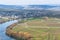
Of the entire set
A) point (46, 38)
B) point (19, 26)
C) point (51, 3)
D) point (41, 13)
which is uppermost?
point (51, 3)

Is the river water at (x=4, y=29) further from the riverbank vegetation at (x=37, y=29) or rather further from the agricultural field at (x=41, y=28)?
the agricultural field at (x=41, y=28)

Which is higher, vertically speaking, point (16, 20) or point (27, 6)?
point (27, 6)

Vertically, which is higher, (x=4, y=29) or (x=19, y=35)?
(x=4, y=29)

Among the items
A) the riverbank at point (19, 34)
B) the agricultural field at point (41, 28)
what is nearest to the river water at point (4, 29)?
the riverbank at point (19, 34)

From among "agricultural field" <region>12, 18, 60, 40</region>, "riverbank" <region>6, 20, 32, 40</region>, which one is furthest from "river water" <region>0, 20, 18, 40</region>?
"agricultural field" <region>12, 18, 60, 40</region>

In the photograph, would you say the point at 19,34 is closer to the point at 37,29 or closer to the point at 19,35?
the point at 19,35

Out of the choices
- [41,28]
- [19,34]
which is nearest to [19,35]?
[19,34]

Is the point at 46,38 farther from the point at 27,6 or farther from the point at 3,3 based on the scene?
the point at 3,3

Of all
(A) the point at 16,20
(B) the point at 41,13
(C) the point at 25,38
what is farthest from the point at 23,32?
(B) the point at 41,13
